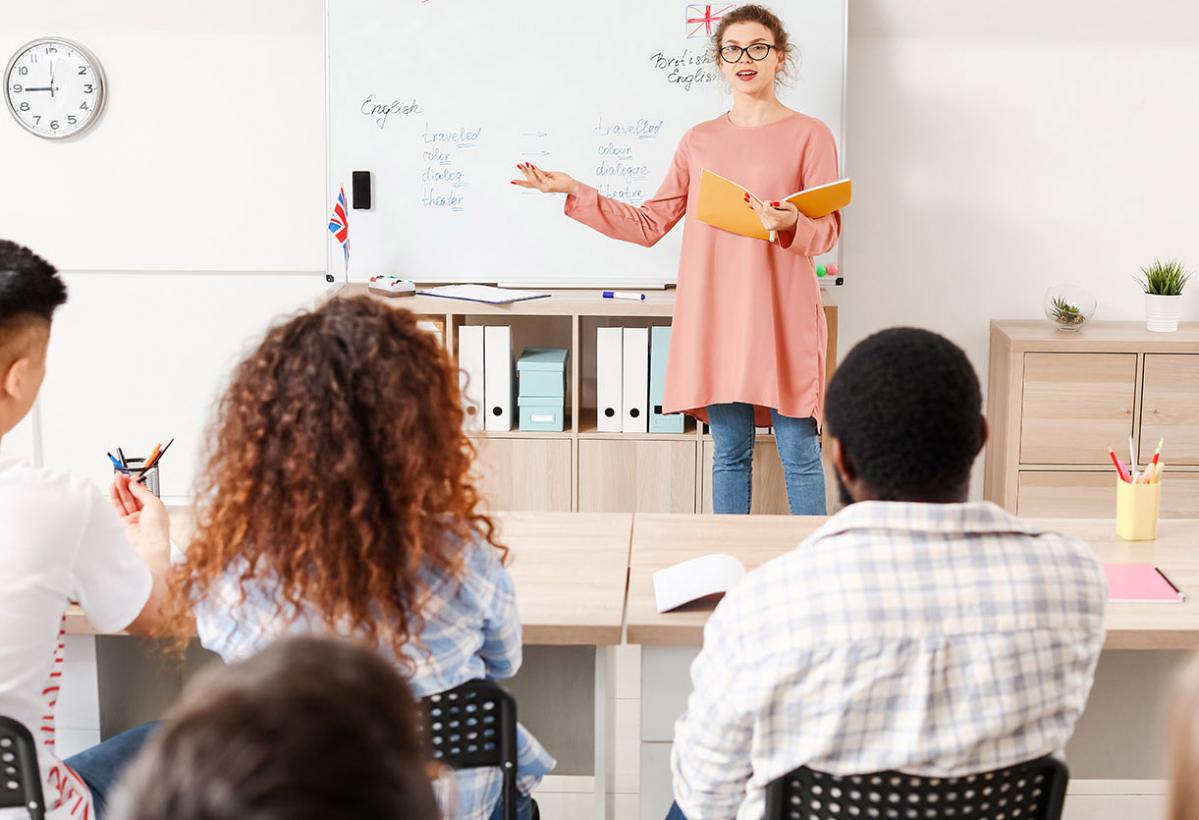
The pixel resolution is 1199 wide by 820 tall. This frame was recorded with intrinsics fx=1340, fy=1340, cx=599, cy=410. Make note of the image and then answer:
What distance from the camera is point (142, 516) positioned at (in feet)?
6.55

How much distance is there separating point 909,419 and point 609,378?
270cm

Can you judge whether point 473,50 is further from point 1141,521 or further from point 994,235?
point 1141,521

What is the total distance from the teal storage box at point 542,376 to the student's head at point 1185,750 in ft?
10.9

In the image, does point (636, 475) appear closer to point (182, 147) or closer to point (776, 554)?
point (182, 147)

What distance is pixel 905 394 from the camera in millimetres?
1443

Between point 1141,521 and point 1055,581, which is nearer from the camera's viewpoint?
point 1055,581

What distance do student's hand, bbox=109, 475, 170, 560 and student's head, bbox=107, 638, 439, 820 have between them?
1.29m

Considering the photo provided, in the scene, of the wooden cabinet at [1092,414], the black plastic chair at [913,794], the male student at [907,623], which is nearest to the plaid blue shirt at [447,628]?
the male student at [907,623]

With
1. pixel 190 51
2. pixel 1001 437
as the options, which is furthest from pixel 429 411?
pixel 190 51

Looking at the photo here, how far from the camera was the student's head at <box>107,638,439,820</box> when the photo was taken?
644mm

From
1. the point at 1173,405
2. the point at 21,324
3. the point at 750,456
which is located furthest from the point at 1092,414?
the point at 21,324

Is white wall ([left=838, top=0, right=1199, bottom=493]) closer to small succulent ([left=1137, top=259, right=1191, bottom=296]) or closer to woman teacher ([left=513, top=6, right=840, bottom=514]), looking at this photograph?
small succulent ([left=1137, top=259, right=1191, bottom=296])

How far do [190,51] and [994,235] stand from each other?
2.71 m

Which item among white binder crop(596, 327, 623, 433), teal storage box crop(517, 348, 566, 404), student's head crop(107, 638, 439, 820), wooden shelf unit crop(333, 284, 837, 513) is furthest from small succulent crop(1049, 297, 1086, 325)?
student's head crop(107, 638, 439, 820)
